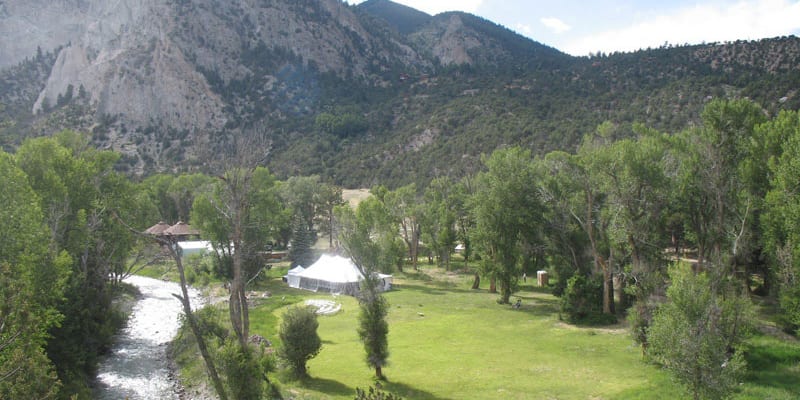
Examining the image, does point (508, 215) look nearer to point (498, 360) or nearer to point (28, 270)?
point (498, 360)

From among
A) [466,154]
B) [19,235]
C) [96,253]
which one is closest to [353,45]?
[466,154]

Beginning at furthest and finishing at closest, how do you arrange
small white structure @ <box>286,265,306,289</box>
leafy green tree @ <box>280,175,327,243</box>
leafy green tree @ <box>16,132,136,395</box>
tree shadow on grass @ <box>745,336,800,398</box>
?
leafy green tree @ <box>280,175,327,243</box>, small white structure @ <box>286,265,306,289</box>, leafy green tree @ <box>16,132,136,395</box>, tree shadow on grass @ <box>745,336,800,398</box>

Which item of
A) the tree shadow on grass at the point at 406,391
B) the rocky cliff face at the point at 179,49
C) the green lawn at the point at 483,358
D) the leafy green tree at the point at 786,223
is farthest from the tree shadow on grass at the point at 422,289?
the rocky cliff face at the point at 179,49

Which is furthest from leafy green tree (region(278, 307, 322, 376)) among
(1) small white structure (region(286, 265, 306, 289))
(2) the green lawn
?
(1) small white structure (region(286, 265, 306, 289))

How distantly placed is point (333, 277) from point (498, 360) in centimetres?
2245

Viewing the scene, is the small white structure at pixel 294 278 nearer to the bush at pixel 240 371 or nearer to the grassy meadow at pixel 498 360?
the grassy meadow at pixel 498 360

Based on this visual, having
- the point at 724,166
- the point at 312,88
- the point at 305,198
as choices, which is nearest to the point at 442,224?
the point at 305,198

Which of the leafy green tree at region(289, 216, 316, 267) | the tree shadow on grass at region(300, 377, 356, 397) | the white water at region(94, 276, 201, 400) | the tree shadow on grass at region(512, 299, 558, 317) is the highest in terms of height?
the leafy green tree at region(289, 216, 316, 267)

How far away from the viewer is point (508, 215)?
33.6 meters

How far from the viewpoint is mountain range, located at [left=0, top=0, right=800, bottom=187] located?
87.2 m

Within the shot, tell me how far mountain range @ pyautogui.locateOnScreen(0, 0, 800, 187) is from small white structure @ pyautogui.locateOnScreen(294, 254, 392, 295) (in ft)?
127

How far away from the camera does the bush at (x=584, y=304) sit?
27.5 metres

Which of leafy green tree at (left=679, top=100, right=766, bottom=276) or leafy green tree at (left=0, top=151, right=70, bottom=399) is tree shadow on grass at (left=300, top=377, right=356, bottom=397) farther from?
leafy green tree at (left=679, top=100, right=766, bottom=276)

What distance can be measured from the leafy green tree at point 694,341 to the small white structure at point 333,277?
27.7 meters
